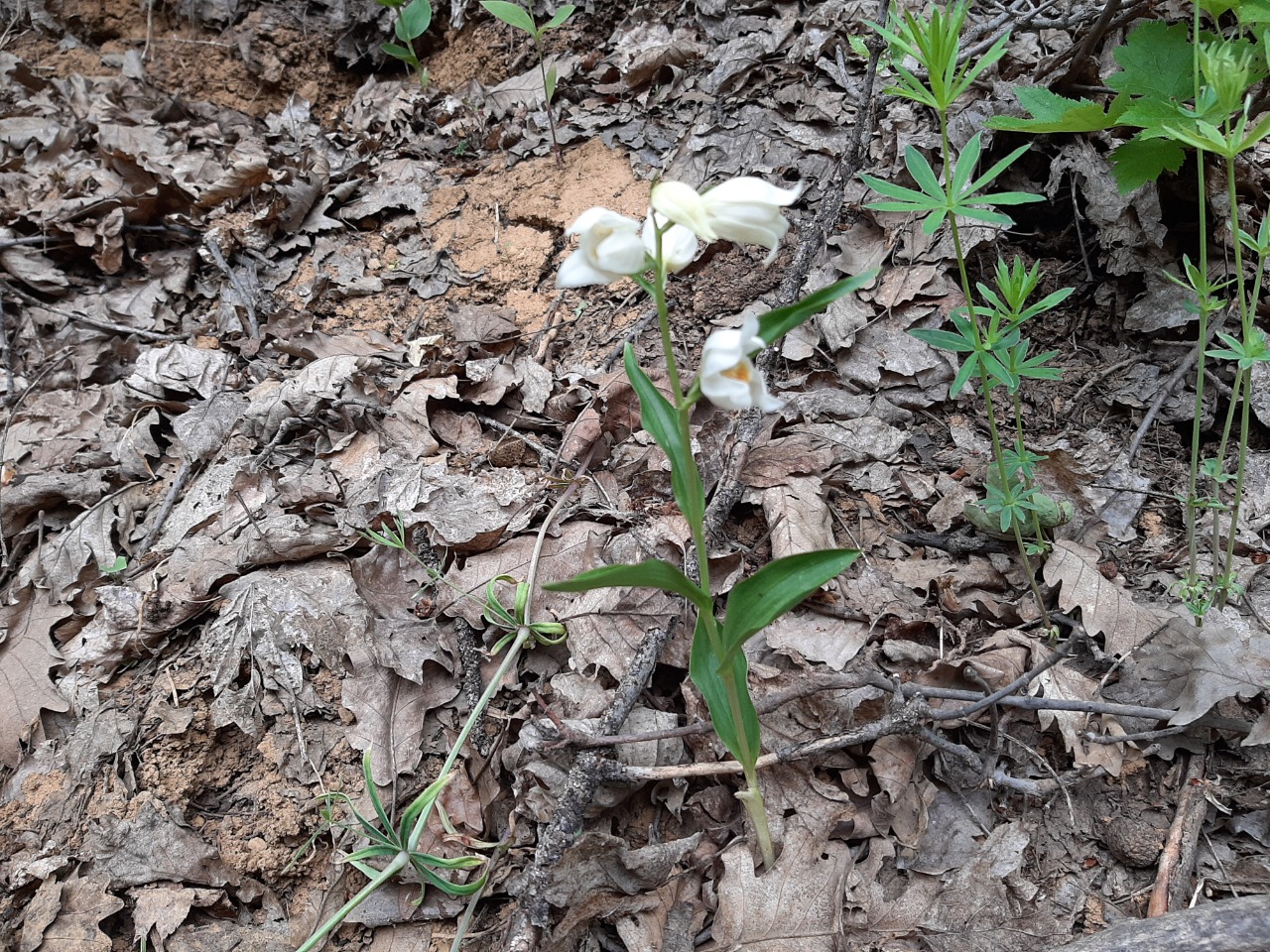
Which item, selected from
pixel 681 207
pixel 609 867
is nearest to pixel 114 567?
pixel 609 867

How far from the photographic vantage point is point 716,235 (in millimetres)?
1147

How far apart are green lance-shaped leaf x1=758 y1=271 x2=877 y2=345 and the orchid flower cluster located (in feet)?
0.22

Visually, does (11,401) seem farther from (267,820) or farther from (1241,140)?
(1241,140)

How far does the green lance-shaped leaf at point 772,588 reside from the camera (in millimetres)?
1283

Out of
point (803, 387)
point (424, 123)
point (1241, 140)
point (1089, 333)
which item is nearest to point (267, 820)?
point (803, 387)

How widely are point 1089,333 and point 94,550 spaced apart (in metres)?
3.24

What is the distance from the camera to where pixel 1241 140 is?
146cm

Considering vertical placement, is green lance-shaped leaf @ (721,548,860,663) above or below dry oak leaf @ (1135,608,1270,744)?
above

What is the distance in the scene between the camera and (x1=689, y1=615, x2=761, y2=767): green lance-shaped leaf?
4.67ft

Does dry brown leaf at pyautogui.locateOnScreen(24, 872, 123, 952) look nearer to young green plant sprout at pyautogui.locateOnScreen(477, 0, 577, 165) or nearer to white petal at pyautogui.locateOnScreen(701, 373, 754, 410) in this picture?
white petal at pyautogui.locateOnScreen(701, 373, 754, 410)

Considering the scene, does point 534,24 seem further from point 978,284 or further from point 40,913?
point 40,913

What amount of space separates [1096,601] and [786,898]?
1.04 metres

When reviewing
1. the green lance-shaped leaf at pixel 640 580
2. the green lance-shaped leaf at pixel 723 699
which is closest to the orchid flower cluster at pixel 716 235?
the green lance-shaped leaf at pixel 640 580

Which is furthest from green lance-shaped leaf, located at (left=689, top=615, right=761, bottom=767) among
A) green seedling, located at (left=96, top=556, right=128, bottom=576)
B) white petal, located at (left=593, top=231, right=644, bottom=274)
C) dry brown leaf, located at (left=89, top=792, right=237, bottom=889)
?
green seedling, located at (left=96, top=556, right=128, bottom=576)
